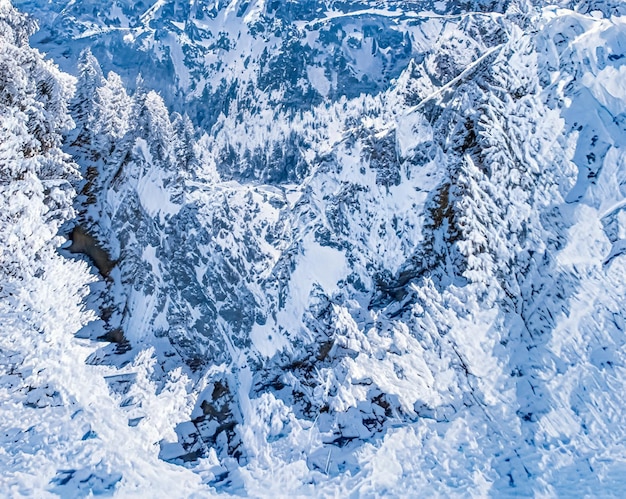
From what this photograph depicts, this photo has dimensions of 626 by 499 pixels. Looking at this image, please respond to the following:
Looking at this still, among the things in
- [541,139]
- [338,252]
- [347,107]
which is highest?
[541,139]

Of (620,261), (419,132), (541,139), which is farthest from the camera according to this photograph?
(419,132)

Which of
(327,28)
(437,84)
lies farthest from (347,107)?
(437,84)

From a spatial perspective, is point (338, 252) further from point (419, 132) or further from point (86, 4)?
point (86, 4)

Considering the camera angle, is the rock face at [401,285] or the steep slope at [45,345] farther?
the rock face at [401,285]

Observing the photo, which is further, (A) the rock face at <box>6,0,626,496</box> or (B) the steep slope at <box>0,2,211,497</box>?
(A) the rock face at <box>6,0,626,496</box>

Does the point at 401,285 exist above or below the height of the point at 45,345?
above

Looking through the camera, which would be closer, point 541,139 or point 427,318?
point 541,139

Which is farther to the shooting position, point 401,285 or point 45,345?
point 401,285

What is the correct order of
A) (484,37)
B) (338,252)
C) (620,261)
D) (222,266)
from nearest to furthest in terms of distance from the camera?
(620,261) < (338,252) < (222,266) < (484,37)
